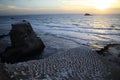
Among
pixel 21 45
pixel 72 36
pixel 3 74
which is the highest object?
pixel 3 74

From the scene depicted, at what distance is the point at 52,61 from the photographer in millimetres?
9148

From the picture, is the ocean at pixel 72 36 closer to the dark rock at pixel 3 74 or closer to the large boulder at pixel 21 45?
the large boulder at pixel 21 45

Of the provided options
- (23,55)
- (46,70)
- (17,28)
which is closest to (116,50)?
(46,70)

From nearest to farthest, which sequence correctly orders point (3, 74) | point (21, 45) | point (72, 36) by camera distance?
point (3, 74) → point (21, 45) → point (72, 36)

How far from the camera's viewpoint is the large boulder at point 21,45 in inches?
625

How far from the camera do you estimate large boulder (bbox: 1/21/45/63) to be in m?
15.9

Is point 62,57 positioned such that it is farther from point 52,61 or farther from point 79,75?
point 79,75

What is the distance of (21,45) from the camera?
16.2 metres

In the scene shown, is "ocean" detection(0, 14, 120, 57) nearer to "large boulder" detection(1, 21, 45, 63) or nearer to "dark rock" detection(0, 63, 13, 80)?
"large boulder" detection(1, 21, 45, 63)

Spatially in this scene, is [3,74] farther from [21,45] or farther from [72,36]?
[72,36]

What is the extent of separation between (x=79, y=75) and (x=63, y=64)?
1047 mm

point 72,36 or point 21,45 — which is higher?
point 21,45

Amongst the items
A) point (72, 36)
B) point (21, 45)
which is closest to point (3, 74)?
point (21, 45)

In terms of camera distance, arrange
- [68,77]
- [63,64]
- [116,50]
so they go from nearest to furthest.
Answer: [68,77] < [63,64] < [116,50]
